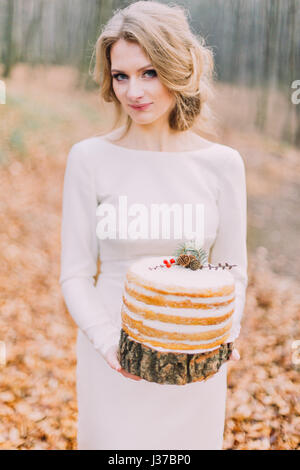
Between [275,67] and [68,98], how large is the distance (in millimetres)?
1625

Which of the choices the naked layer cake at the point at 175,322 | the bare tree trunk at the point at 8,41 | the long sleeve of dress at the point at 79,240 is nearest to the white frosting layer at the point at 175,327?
the naked layer cake at the point at 175,322

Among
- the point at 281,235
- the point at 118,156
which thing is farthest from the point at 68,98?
the point at 118,156

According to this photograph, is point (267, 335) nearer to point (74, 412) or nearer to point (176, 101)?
point (74, 412)

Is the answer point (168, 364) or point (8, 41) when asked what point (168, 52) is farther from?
point (8, 41)

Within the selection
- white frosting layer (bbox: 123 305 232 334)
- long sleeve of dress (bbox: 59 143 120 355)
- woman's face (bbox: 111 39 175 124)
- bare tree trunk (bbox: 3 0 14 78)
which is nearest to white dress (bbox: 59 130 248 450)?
long sleeve of dress (bbox: 59 143 120 355)

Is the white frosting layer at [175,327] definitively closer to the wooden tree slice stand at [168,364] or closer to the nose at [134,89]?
the wooden tree slice stand at [168,364]

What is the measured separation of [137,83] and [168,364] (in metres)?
0.77

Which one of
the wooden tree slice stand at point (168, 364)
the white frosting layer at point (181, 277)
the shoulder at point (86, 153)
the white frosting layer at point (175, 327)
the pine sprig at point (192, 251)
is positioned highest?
the shoulder at point (86, 153)

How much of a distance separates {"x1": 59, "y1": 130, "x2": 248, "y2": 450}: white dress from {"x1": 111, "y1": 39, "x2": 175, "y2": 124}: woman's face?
0.14 metres

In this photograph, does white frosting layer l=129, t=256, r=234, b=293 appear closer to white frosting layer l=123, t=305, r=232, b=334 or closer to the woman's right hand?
white frosting layer l=123, t=305, r=232, b=334

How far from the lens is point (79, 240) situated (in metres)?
1.29

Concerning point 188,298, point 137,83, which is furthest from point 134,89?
point 188,298

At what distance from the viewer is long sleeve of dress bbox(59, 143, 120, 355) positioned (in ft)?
4.14

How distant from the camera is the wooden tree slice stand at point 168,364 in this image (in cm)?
101
